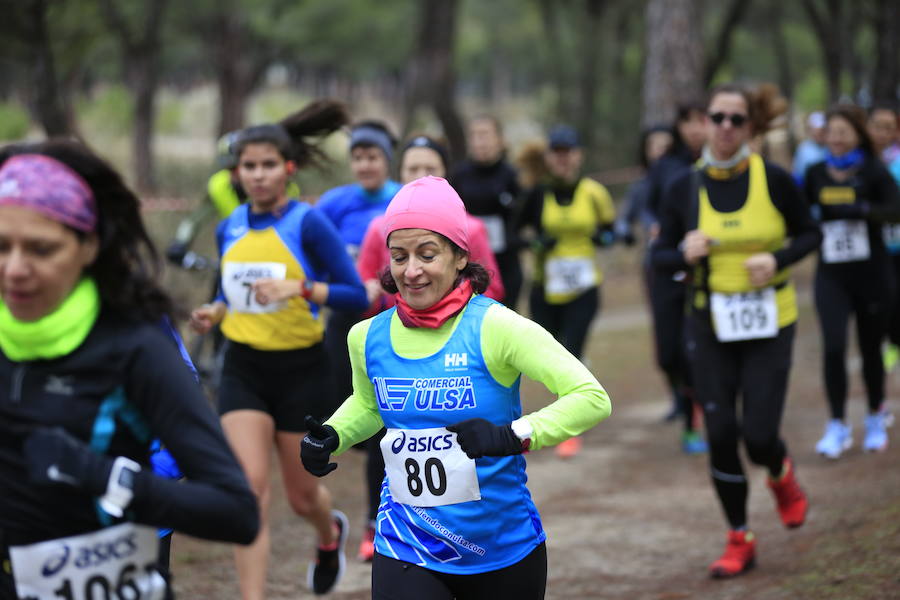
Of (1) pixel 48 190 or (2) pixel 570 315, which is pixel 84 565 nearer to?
(1) pixel 48 190

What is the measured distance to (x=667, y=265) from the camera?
6117 mm

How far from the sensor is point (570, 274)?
9469 millimetres

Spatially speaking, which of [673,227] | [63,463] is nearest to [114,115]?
[673,227]

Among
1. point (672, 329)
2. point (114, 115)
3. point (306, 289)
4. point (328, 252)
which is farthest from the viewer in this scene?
point (114, 115)

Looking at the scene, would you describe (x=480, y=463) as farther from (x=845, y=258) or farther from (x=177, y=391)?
(x=845, y=258)

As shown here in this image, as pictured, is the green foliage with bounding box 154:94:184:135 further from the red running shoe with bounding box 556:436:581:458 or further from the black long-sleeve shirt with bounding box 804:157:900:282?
the black long-sleeve shirt with bounding box 804:157:900:282

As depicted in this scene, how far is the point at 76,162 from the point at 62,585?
0.90 m

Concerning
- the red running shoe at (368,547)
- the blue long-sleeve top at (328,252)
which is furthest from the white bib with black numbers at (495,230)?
the blue long-sleeve top at (328,252)

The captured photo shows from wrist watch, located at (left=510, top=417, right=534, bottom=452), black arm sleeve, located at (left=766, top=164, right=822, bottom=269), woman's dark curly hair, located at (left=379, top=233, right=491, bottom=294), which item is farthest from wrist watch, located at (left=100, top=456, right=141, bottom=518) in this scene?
black arm sleeve, located at (left=766, top=164, right=822, bottom=269)

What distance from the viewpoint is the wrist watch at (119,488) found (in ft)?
8.29

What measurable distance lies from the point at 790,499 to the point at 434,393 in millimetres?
3228

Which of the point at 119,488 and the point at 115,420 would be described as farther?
the point at 115,420

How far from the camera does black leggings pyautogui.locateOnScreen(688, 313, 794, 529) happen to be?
583 centimetres

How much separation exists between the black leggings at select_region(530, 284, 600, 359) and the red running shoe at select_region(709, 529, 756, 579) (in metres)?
3.20
